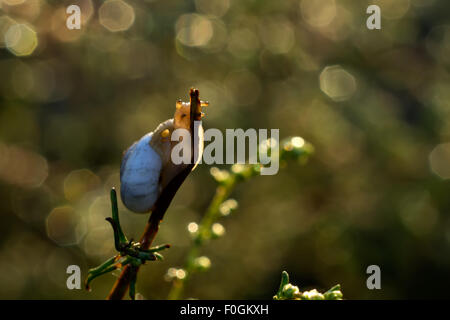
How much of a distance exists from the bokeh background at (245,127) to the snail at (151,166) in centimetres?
104

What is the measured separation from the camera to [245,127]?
6.48ft

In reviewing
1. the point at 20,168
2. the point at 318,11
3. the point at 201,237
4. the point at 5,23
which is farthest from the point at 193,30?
the point at 201,237

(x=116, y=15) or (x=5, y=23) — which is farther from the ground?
(x=116, y=15)

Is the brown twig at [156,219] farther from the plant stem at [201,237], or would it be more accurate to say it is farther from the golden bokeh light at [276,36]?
the golden bokeh light at [276,36]

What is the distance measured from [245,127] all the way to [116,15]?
0.74 metres

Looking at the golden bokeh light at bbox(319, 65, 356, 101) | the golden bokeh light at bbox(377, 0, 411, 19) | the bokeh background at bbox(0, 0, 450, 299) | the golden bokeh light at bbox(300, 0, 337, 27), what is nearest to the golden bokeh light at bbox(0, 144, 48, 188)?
the bokeh background at bbox(0, 0, 450, 299)

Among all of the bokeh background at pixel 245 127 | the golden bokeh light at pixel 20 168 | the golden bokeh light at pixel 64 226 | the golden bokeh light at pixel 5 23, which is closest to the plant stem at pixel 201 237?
the bokeh background at pixel 245 127

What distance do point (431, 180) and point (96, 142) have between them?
53.4 inches

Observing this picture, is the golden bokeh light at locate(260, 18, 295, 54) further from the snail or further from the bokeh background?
the snail

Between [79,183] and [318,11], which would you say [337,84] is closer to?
[318,11]

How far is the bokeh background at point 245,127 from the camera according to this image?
1.71 metres

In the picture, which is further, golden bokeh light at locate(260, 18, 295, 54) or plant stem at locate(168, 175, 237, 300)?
golden bokeh light at locate(260, 18, 295, 54)

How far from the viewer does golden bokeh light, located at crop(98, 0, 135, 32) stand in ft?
6.64
